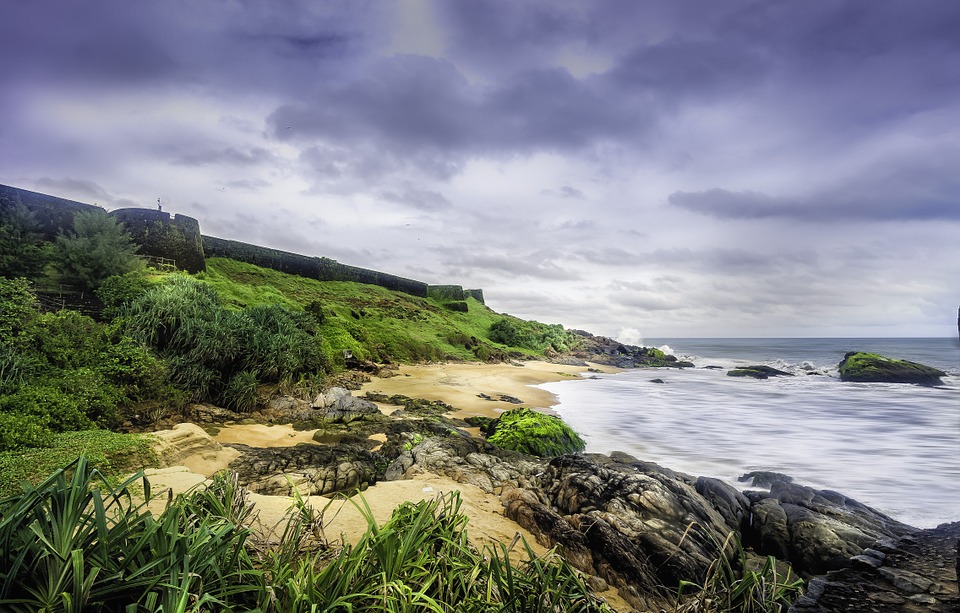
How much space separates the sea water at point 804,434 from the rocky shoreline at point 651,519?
1747mm

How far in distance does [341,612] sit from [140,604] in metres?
0.98

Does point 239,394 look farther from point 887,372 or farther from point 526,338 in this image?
point 887,372

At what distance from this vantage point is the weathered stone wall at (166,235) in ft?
74.4

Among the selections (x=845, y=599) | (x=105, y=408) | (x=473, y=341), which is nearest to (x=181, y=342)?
(x=105, y=408)

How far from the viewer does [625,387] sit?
23.4 m

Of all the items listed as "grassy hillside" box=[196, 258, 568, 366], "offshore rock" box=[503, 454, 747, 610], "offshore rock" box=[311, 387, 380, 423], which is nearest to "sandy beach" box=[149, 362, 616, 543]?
"offshore rock" box=[503, 454, 747, 610]

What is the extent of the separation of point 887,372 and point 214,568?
3863 cm

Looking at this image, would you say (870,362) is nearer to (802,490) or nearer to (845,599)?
(802,490)

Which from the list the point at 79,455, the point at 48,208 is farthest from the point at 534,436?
the point at 48,208

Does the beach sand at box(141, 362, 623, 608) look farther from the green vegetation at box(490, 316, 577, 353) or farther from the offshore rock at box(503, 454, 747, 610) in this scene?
Answer: the green vegetation at box(490, 316, 577, 353)

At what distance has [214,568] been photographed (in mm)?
2213

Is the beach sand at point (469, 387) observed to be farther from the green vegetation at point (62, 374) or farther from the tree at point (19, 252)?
the tree at point (19, 252)

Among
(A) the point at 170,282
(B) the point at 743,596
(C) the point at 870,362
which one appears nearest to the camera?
(B) the point at 743,596

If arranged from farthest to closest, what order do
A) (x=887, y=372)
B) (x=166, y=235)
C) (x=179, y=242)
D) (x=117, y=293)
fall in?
1. (x=887, y=372)
2. (x=179, y=242)
3. (x=166, y=235)
4. (x=117, y=293)
